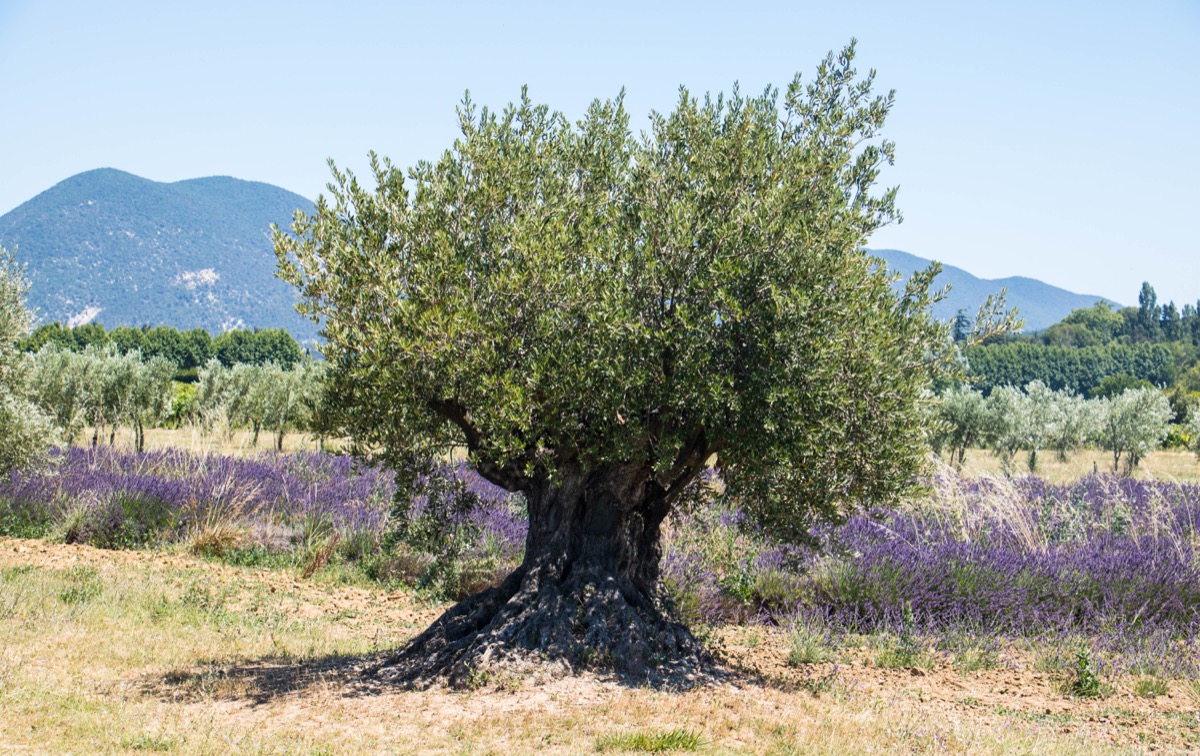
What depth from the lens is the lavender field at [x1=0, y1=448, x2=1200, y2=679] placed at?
32.2ft

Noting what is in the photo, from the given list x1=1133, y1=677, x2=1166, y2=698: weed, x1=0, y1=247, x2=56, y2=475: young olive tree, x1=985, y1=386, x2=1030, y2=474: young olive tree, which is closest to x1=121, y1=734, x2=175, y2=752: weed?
x1=0, y1=247, x2=56, y2=475: young olive tree

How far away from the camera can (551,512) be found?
325 inches

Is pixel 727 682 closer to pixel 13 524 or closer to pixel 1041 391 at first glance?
pixel 13 524

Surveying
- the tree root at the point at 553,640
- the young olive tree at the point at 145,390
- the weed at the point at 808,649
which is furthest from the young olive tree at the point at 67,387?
the weed at the point at 808,649

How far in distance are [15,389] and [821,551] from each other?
12.2 meters

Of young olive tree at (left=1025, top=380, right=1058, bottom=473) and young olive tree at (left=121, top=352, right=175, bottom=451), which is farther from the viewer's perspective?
young olive tree at (left=1025, top=380, right=1058, bottom=473)

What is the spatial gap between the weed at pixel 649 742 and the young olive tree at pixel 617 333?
4.77 ft

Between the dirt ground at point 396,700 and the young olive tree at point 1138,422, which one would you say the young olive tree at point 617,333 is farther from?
the young olive tree at point 1138,422

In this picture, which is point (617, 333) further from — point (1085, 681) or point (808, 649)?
point (1085, 681)

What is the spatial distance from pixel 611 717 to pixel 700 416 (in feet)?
7.68

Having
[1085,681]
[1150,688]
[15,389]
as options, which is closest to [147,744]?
[1085,681]

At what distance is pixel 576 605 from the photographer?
7.84 metres

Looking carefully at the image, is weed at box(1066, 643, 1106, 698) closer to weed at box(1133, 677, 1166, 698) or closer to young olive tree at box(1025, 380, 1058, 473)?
A: weed at box(1133, 677, 1166, 698)

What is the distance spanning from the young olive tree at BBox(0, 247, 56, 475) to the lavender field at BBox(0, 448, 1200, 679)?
5.92ft
